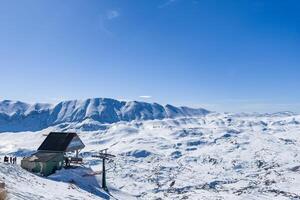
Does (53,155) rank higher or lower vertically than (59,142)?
lower

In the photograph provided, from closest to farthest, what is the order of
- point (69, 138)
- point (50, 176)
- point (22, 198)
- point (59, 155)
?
point (22, 198)
point (50, 176)
point (59, 155)
point (69, 138)

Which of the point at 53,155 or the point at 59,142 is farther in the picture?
the point at 59,142

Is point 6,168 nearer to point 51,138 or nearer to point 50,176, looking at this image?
point 50,176

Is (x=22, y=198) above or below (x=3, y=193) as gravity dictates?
below

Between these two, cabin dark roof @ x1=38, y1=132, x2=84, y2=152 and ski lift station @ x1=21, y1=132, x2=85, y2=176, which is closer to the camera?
ski lift station @ x1=21, y1=132, x2=85, y2=176

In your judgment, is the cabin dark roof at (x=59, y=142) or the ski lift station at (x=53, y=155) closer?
the ski lift station at (x=53, y=155)

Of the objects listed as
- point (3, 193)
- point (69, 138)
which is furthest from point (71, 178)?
point (3, 193)
